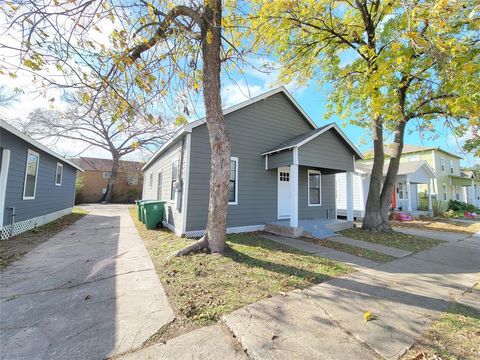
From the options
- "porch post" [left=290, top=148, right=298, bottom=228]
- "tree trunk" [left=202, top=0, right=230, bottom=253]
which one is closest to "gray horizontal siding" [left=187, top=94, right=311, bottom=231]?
"porch post" [left=290, top=148, right=298, bottom=228]

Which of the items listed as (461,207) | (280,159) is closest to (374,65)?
(280,159)

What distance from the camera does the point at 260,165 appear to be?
943cm

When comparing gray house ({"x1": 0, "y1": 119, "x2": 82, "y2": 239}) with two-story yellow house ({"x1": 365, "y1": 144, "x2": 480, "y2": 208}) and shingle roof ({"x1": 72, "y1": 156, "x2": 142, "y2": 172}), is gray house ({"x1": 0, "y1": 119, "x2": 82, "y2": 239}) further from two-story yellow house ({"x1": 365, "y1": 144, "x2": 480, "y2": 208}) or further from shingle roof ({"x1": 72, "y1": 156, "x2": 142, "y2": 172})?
two-story yellow house ({"x1": 365, "y1": 144, "x2": 480, "y2": 208})

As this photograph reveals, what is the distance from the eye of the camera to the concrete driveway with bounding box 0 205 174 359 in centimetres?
229

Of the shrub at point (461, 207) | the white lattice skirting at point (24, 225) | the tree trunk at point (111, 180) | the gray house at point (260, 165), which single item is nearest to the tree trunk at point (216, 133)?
the gray house at point (260, 165)

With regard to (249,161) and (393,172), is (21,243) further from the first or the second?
(393,172)

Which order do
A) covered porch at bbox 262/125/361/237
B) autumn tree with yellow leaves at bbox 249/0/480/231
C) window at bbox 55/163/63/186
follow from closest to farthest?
autumn tree with yellow leaves at bbox 249/0/480/231
covered porch at bbox 262/125/361/237
window at bbox 55/163/63/186

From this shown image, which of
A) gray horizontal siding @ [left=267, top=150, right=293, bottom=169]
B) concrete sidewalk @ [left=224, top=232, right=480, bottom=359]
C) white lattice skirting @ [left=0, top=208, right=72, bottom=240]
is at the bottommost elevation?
concrete sidewalk @ [left=224, top=232, right=480, bottom=359]

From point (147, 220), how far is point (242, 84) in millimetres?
6970

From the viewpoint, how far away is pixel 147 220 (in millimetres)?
9305

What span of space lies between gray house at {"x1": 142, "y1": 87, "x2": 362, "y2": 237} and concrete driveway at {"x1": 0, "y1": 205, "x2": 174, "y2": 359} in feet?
9.70

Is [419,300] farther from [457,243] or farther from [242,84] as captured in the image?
[457,243]

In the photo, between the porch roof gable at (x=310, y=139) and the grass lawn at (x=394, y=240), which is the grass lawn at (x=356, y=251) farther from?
the porch roof gable at (x=310, y=139)

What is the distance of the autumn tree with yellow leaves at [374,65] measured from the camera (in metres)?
6.15
